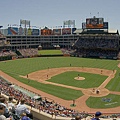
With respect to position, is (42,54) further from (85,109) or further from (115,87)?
(85,109)

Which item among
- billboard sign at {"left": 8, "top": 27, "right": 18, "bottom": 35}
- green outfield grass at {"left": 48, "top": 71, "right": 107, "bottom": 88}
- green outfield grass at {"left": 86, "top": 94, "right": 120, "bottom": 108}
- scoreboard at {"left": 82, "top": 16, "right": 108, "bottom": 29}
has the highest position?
scoreboard at {"left": 82, "top": 16, "right": 108, "bottom": 29}

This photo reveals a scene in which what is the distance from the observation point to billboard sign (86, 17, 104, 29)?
93925 mm

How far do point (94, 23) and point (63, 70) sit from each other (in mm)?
42880

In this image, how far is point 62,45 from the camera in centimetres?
11675

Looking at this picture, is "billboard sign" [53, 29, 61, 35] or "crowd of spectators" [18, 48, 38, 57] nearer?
"crowd of spectators" [18, 48, 38, 57]

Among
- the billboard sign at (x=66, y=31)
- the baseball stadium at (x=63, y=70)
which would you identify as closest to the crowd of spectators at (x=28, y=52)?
the baseball stadium at (x=63, y=70)

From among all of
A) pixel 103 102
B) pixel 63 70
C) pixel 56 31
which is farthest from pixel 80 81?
pixel 56 31

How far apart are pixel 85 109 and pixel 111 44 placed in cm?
6840

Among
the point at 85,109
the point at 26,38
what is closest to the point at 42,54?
the point at 26,38

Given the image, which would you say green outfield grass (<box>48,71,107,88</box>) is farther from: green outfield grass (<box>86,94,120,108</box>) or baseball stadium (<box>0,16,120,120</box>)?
green outfield grass (<box>86,94,120,108</box>)

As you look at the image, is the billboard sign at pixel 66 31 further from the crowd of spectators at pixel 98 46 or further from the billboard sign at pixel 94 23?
the billboard sign at pixel 94 23

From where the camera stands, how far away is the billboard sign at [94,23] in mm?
93925

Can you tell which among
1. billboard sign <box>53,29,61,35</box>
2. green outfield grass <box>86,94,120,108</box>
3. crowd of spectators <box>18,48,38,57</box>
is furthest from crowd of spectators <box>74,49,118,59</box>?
green outfield grass <box>86,94,120,108</box>

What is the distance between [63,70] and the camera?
199ft
